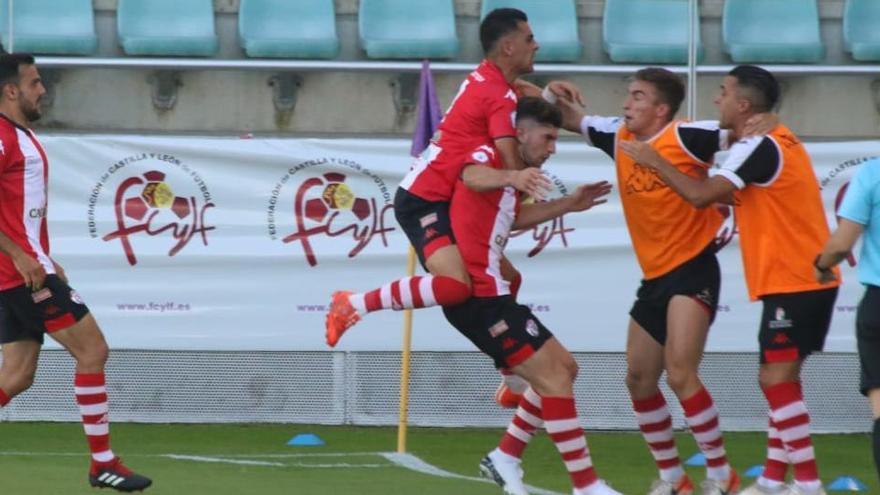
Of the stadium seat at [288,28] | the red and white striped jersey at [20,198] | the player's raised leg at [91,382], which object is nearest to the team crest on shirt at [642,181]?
the player's raised leg at [91,382]

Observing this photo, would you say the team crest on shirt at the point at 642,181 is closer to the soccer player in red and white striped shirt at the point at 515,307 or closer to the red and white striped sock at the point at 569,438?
the soccer player in red and white striped shirt at the point at 515,307

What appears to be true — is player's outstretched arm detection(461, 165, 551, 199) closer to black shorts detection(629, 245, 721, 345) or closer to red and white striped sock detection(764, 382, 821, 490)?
black shorts detection(629, 245, 721, 345)

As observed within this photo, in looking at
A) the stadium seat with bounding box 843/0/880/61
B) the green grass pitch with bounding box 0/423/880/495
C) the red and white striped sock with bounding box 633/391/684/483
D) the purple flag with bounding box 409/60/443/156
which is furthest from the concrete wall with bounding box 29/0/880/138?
the red and white striped sock with bounding box 633/391/684/483

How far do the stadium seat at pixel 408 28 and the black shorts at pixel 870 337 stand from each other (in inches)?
315

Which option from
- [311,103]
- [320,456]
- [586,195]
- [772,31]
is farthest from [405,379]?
[772,31]

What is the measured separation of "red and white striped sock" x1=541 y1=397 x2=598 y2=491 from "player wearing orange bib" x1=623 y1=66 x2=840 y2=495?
2.88 ft

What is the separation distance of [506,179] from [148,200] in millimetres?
4468

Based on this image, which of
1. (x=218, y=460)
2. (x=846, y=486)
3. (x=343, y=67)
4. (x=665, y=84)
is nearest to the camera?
(x=665, y=84)

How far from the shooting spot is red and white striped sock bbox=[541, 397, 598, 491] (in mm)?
7949

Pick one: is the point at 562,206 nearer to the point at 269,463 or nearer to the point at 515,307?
the point at 515,307

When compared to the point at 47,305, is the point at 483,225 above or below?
above

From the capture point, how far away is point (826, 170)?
1180 centimetres

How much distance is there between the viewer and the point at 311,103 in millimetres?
14203

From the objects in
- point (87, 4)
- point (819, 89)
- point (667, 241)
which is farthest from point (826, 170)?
point (87, 4)
